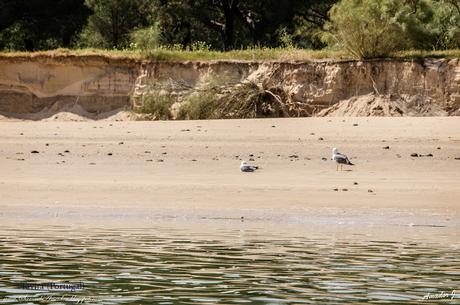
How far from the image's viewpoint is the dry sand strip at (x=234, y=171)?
1384 cm

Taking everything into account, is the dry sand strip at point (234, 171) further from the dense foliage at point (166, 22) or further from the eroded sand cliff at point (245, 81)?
the dense foliage at point (166, 22)

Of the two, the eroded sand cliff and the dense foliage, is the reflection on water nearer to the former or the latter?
the eroded sand cliff

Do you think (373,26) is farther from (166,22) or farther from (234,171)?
(166,22)

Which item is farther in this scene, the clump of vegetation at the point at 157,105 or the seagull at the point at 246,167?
the clump of vegetation at the point at 157,105

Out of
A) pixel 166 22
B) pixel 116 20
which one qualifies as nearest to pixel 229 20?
pixel 166 22

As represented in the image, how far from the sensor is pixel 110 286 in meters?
9.22

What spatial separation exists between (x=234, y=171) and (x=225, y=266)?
640 cm

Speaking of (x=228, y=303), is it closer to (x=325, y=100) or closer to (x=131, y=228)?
(x=131, y=228)

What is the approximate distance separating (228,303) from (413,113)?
662 inches

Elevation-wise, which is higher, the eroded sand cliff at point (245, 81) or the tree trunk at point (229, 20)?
the tree trunk at point (229, 20)

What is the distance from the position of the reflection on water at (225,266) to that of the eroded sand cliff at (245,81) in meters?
12.7

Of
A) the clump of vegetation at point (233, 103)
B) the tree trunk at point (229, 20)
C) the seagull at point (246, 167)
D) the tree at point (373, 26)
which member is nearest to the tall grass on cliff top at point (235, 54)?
the tree at point (373, 26)

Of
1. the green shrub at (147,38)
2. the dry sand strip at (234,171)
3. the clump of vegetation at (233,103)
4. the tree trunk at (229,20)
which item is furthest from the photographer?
the tree trunk at (229,20)

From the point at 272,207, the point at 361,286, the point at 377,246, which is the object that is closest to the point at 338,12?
the point at 272,207
